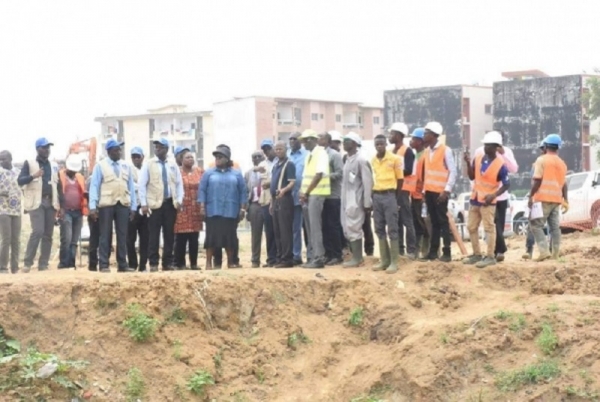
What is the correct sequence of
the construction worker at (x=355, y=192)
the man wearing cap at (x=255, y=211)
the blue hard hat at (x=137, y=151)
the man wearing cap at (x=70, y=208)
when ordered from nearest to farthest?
the construction worker at (x=355, y=192) → the blue hard hat at (x=137, y=151) → the man wearing cap at (x=70, y=208) → the man wearing cap at (x=255, y=211)

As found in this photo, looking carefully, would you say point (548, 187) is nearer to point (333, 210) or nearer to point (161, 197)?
point (333, 210)

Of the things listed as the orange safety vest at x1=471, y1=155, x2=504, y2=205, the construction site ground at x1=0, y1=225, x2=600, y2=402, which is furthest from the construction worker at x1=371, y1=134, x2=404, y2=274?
the orange safety vest at x1=471, y1=155, x2=504, y2=205

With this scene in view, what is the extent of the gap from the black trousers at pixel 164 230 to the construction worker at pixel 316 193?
1.90 meters

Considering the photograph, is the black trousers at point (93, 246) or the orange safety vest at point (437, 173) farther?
the black trousers at point (93, 246)

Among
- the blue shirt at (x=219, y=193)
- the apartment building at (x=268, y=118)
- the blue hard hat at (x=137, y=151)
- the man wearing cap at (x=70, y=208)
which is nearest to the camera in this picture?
the blue shirt at (x=219, y=193)

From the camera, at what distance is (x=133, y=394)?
399 inches

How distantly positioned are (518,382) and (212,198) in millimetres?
5423

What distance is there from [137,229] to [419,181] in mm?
4112

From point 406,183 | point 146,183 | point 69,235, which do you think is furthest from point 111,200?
point 406,183

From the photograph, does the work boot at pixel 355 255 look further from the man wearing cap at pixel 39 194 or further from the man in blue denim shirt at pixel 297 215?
the man wearing cap at pixel 39 194

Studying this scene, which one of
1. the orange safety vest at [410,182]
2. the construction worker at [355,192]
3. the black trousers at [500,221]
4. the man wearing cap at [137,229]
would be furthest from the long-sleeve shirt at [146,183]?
the black trousers at [500,221]

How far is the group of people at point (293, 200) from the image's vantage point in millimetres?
12133

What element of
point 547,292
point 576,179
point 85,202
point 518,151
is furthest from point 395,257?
point 518,151

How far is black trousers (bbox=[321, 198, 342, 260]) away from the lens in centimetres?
1298
